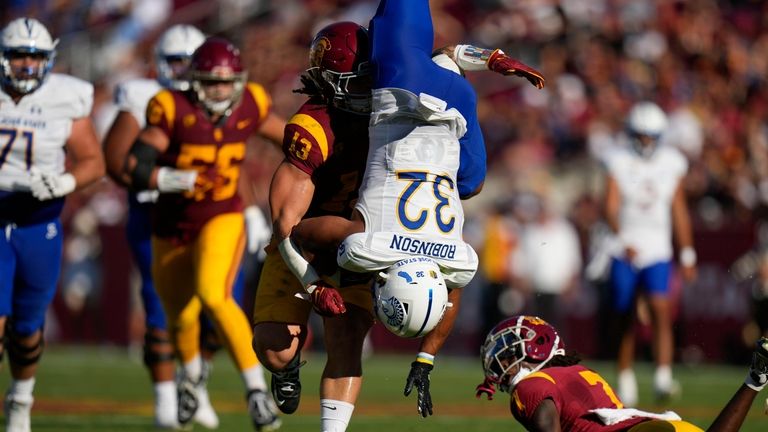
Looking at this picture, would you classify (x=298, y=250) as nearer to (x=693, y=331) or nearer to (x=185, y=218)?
(x=185, y=218)

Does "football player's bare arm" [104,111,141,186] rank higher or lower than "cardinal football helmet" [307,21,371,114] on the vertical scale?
lower

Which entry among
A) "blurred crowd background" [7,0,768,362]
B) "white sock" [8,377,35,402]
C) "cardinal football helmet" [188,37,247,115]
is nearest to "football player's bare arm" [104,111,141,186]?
"cardinal football helmet" [188,37,247,115]

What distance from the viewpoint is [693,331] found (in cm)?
1414

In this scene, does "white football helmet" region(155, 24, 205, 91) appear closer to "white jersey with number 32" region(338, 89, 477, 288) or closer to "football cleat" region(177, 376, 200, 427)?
"football cleat" region(177, 376, 200, 427)

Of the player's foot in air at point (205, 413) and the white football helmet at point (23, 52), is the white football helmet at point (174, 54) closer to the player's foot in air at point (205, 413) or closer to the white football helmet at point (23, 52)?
the white football helmet at point (23, 52)

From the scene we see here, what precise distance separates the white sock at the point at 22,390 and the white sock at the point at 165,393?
46.7 inches

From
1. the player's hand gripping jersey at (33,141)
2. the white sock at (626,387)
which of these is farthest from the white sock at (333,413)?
the white sock at (626,387)

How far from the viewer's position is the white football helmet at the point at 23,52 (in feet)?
24.4

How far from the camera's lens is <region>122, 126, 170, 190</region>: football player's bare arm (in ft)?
25.8

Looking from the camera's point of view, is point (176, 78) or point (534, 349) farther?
point (176, 78)

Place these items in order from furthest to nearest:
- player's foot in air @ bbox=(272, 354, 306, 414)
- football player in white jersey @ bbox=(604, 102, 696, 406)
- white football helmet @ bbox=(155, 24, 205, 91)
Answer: football player in white jersey @ bbox=(604, 102, 696, 406) < white football helmet @ bbox=(155, 24, 205, 91) < player's foot in air @ bbox=(272, 354, 306, 414)

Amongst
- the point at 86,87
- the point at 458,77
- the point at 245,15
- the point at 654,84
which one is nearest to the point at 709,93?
the point at 654,84

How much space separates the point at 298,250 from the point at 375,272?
0.37 meters

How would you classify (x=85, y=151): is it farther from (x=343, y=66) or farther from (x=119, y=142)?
(x=343, y=66)
